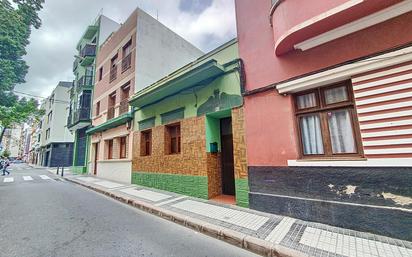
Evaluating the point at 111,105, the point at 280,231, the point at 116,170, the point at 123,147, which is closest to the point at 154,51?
the point at 111,105

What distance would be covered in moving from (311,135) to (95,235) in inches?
215

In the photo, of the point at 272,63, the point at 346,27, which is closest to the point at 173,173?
the point at 272,63

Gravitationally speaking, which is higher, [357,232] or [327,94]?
[327,94]

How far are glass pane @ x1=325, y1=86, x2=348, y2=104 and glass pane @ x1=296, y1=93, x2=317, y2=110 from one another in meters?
0.28

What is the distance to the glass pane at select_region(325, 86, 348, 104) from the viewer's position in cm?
427

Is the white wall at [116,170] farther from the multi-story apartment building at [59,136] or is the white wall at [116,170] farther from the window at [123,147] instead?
the multi-story apartment building at [59,136]

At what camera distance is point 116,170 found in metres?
11.9

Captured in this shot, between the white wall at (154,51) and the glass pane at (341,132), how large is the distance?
10086 millimetres

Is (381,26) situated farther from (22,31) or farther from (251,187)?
(22,31)

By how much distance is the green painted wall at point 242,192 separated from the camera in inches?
213

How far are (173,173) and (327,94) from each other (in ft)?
19.9

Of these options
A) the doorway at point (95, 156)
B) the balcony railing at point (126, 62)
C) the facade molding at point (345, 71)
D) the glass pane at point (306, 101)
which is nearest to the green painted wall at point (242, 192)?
the glass pane at point (306, 101)

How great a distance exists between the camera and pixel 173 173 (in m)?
7.80

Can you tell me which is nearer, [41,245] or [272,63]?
[41,245]
